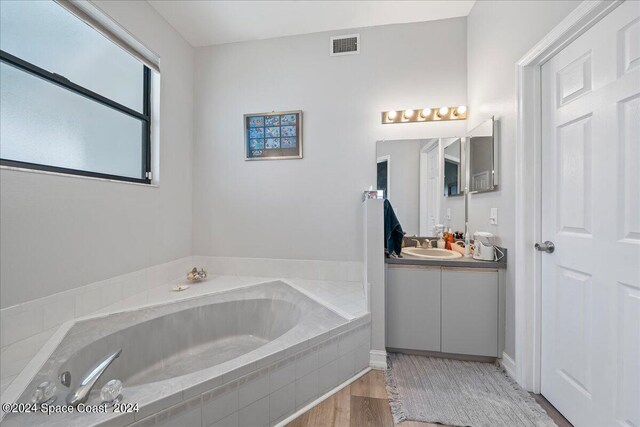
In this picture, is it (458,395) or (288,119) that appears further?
(288,119)

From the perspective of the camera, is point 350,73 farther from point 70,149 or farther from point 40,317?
point 40,317

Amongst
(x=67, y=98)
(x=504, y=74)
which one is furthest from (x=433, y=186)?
(x=67, y=98)

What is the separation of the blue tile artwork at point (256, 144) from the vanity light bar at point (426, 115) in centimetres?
124

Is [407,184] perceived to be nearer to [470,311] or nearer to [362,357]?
[470,311]

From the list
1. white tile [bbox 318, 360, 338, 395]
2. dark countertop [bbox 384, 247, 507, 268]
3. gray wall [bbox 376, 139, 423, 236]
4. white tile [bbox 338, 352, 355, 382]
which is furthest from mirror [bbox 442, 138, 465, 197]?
white tile [bbox 318, 360, 338, 395]

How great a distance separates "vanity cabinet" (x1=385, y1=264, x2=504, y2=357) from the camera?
175 cm

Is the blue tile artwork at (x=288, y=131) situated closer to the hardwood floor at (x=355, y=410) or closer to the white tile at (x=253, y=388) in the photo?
the white tile at (x=253, y=388)

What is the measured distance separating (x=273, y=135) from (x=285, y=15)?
1.04 m

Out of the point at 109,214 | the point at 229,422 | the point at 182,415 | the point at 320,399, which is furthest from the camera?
the point at 109,214

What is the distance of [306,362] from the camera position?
4.32ft

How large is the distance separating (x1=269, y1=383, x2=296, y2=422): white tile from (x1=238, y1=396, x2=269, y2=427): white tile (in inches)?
1.1

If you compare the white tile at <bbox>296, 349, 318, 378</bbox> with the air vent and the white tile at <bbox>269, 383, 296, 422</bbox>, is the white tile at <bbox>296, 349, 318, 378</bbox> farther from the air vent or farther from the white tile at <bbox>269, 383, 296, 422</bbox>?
the air vent

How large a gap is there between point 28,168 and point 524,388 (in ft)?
10.3

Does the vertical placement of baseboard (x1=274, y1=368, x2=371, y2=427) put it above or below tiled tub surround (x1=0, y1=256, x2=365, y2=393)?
below
